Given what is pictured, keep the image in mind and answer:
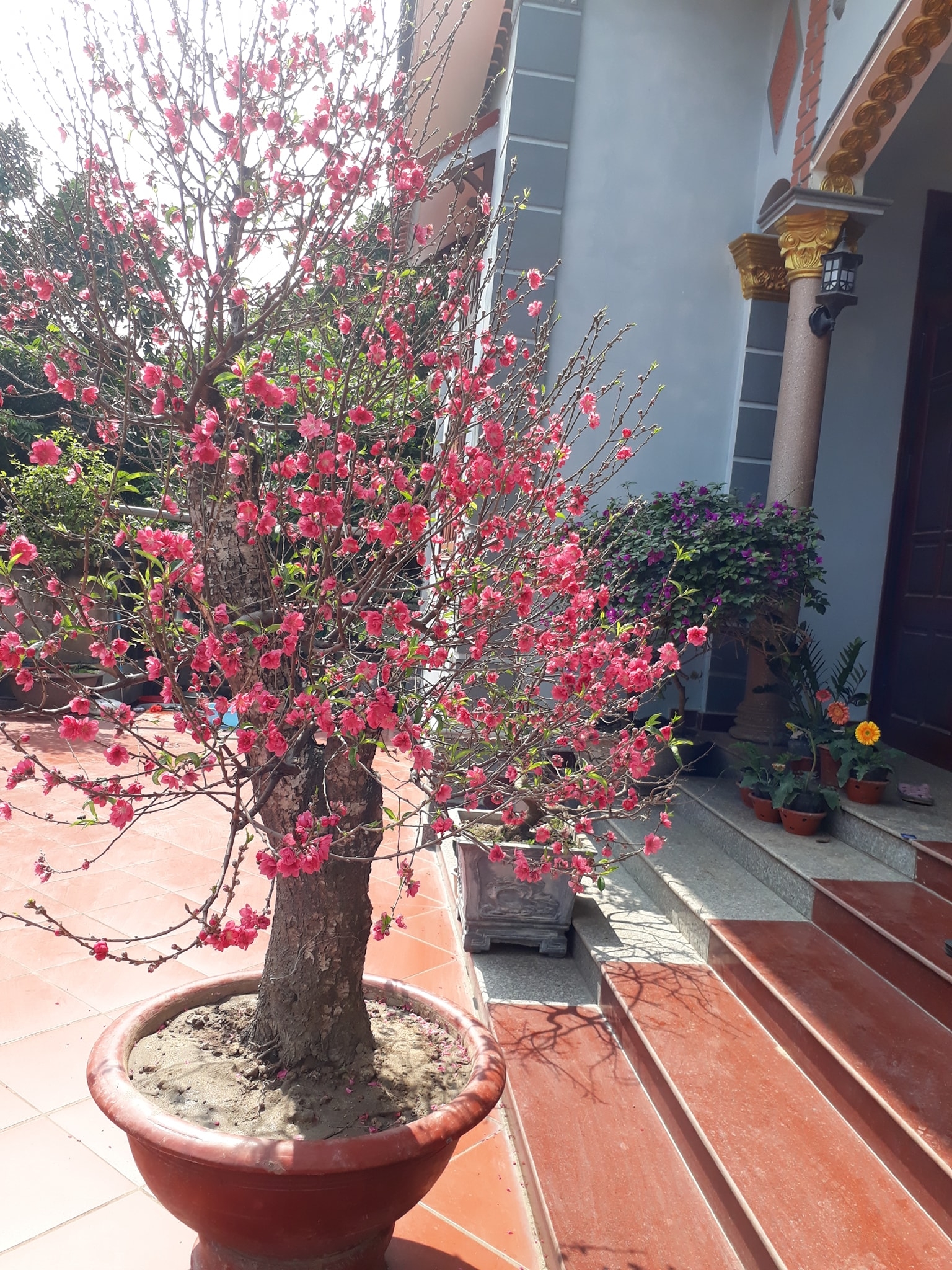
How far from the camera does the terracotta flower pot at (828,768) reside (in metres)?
4.10

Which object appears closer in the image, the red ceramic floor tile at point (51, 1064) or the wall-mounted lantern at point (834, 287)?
the red ceramic floor tile at point (51, 1064)

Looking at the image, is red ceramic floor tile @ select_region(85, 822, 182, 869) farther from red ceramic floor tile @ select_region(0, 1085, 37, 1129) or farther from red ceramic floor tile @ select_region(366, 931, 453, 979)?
red ceramic floor tile @ select_region(0, 1085, 37, 1129)

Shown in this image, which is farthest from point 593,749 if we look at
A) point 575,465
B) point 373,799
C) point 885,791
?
point 373,799

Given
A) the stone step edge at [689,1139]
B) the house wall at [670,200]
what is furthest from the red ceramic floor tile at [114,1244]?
the house wall at [670,200]

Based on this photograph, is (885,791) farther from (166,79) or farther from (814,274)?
(166,79)

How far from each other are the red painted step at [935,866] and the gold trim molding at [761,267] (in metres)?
3.14

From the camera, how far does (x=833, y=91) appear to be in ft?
14.4

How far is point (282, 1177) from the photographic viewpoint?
155 cm

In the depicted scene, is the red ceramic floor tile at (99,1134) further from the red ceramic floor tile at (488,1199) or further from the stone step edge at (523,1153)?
the stone step edge at (523,1153)

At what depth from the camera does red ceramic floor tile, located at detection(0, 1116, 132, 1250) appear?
203cm

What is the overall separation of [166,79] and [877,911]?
3.01 m

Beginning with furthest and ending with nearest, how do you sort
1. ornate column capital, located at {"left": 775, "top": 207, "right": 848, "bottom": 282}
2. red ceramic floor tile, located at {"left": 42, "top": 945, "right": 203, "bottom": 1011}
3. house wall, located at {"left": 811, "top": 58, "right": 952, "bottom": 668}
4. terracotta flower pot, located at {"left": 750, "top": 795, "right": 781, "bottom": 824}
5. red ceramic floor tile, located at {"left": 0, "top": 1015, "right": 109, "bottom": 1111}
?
house wall, located at {"left": 811, "top": 58, "right": 952, "bottom": 668}, ornate column capital, located at {"left": 775, "top": 207, "right": 848, "bottom": 282}, terracotta flower pot, located at {"left": 750, "top": 795, "right": 781, "bottom": 824}, red ceramic floor tile, located at {"left": 42, "top": 945, "right": 203, "bottom": 1011}, red ceramic floor tile, located at {"left": 0, "top": 1015, "right": 109, "bottom": 1111}

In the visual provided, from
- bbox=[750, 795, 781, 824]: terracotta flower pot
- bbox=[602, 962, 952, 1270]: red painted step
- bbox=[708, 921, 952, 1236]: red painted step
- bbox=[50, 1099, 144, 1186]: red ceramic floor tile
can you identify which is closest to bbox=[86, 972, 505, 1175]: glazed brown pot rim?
bbox=[50, 1099, 144, 1186]: red ceramic floor tile

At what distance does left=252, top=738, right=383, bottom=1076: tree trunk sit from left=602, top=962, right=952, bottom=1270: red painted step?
0.91 metres
